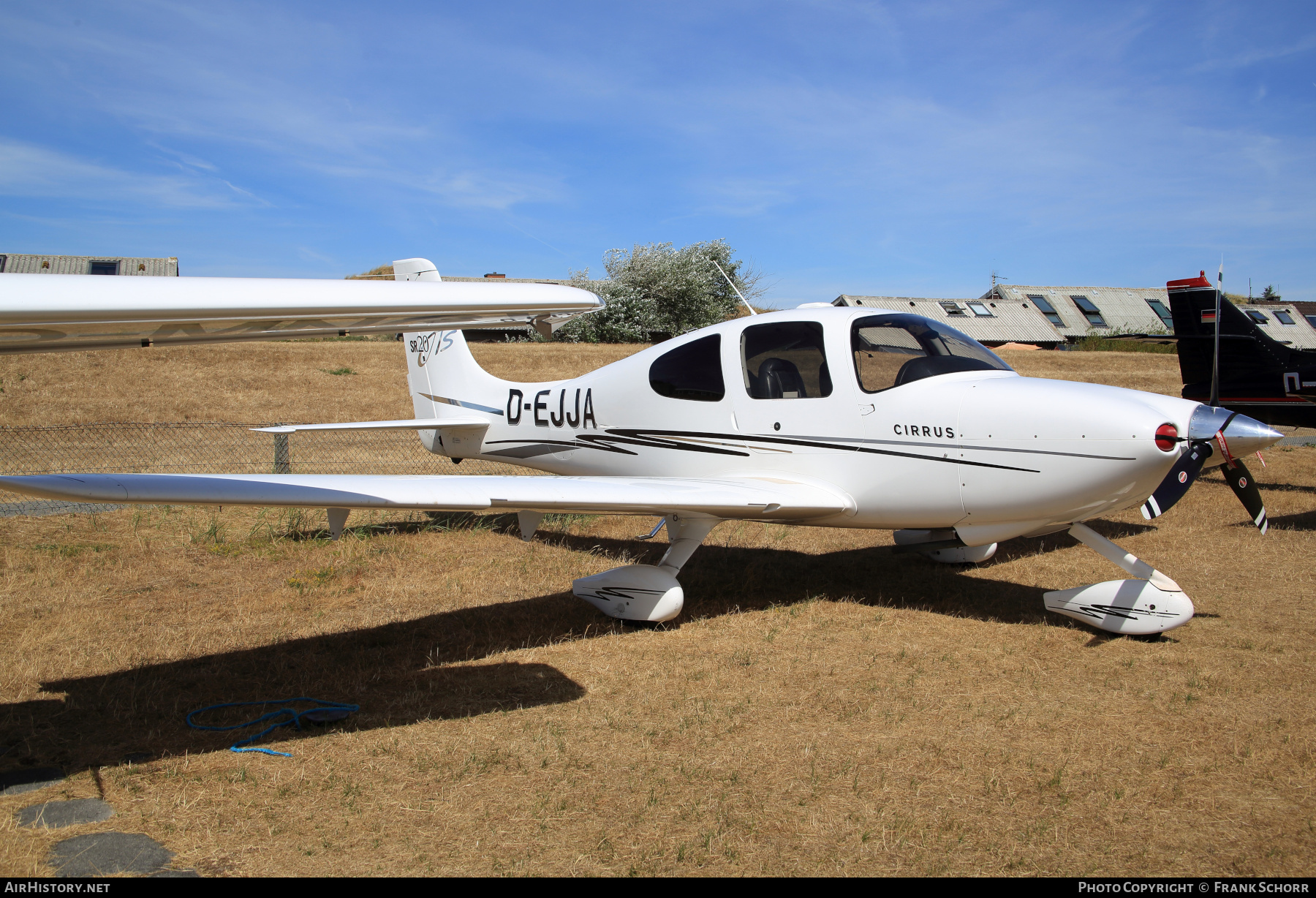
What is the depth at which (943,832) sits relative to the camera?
3.21 meters

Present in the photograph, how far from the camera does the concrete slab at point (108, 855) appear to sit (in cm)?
293

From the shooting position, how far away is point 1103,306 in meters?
43.6

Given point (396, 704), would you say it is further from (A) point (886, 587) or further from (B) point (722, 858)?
(A) point (886, 587)

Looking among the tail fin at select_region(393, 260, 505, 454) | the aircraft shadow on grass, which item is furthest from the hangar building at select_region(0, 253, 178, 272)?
the aircraft shadow on grass

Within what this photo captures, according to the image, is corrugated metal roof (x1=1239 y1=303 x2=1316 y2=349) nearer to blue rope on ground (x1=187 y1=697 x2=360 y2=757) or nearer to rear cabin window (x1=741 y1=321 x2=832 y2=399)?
rear cabin window (x1=741 y1=321 x2=832 y2=399)

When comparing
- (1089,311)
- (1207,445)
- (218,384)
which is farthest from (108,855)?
(1089,311)

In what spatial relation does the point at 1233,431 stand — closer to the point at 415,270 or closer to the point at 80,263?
the point at 415,270

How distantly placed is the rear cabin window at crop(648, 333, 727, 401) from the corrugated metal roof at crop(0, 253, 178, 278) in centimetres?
3087

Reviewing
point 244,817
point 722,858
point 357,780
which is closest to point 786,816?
point 722,858

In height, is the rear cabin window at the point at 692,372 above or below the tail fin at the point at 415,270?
below

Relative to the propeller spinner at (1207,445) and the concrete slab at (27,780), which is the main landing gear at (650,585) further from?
the concrete slab at (27,780)

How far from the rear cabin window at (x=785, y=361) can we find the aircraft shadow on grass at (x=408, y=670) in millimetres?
1739
